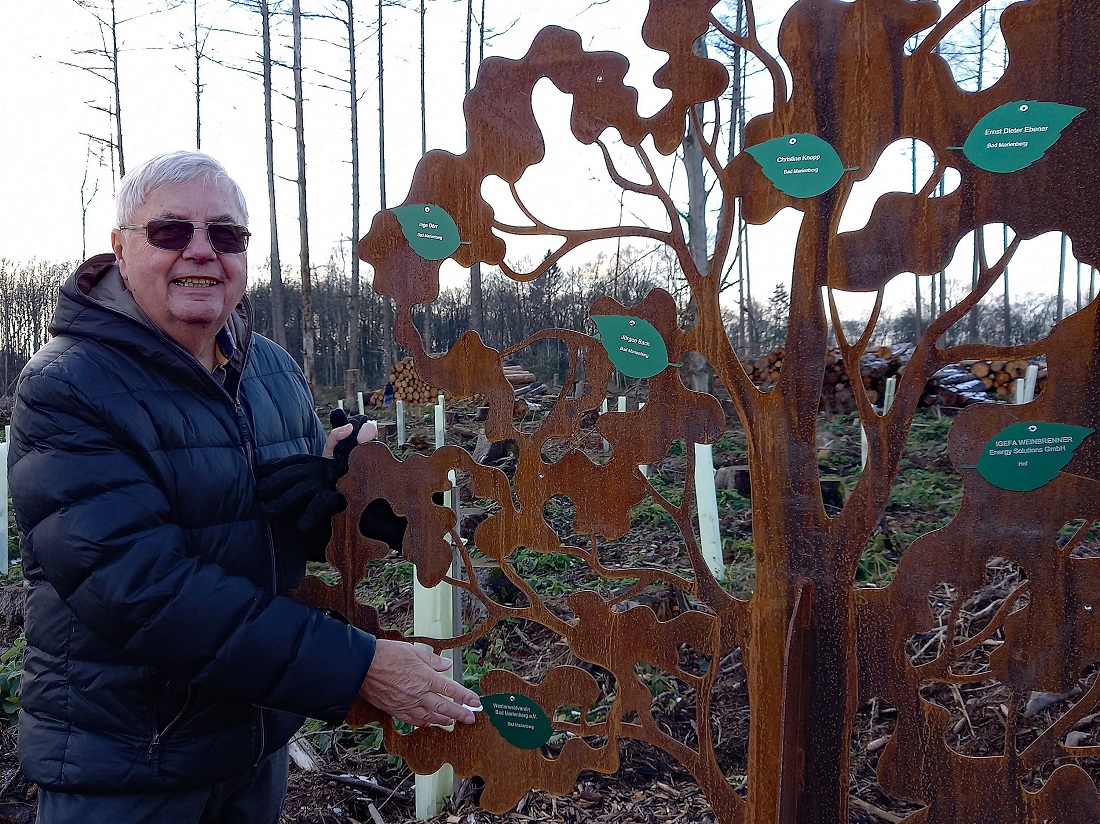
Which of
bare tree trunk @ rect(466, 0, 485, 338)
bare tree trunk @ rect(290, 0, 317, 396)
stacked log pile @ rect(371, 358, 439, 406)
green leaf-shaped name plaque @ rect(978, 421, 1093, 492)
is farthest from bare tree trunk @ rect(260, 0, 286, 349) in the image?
green leaf-shaped name plaque @ rect(978, 421, 1093, 492)

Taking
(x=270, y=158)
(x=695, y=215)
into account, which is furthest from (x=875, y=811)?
(x=270, y=158)

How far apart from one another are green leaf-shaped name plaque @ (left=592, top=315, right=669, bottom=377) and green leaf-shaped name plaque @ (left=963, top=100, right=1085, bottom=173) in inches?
25.4

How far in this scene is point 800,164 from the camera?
139cm

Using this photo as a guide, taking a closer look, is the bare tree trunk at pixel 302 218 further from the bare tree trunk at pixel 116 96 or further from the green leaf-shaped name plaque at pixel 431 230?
the green leaf-shaped name plaque at pixel 431 230

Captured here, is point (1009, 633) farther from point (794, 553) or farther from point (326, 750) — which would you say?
point (326, 750)

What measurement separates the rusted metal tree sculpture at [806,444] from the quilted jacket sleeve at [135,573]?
311 mm

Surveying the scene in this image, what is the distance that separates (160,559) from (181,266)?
0.57 m

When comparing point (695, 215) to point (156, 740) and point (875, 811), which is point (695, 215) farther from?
point (156, 740)

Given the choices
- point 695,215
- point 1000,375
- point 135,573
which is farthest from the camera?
point 1000,375

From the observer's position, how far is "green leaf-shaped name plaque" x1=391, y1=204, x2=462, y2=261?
5.22 feet

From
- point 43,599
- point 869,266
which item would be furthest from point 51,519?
point 869,266

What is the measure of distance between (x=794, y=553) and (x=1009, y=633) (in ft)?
1.30

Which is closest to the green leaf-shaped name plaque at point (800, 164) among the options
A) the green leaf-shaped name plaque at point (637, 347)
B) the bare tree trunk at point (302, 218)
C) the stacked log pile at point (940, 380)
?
the green leaf-shaped name plaque at point (637, 347)

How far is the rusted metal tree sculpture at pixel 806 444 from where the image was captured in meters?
1.30
